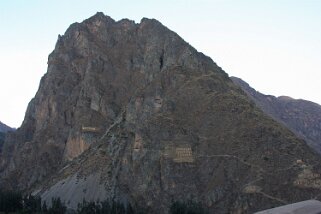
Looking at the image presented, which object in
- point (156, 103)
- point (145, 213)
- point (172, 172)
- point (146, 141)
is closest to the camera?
point (145, 213)

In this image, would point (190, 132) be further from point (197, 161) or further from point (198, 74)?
point (198, 74)

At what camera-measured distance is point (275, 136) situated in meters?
161

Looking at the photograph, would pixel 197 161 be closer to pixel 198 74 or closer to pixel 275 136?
pixel 275 136

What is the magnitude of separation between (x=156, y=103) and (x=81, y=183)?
120ft

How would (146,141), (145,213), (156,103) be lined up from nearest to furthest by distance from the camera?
(145,213), (146,141), (156,103)

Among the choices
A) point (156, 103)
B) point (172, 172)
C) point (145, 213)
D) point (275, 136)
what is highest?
point (156, 103)

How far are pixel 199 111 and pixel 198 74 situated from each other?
21.4 metres

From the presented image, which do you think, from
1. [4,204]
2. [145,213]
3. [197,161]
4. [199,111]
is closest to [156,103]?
[199,111]

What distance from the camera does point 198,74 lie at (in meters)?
194

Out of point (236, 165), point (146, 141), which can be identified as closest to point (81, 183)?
point (146, 141)

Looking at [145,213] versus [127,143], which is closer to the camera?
[145,213]

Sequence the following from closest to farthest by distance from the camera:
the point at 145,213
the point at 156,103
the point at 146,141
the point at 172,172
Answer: the point at 145,213 < the point at 172,172 < the point at 146,141 < the point at 156,103

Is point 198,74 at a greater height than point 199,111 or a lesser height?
greater

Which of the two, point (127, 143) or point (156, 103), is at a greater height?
point (156, 103)
